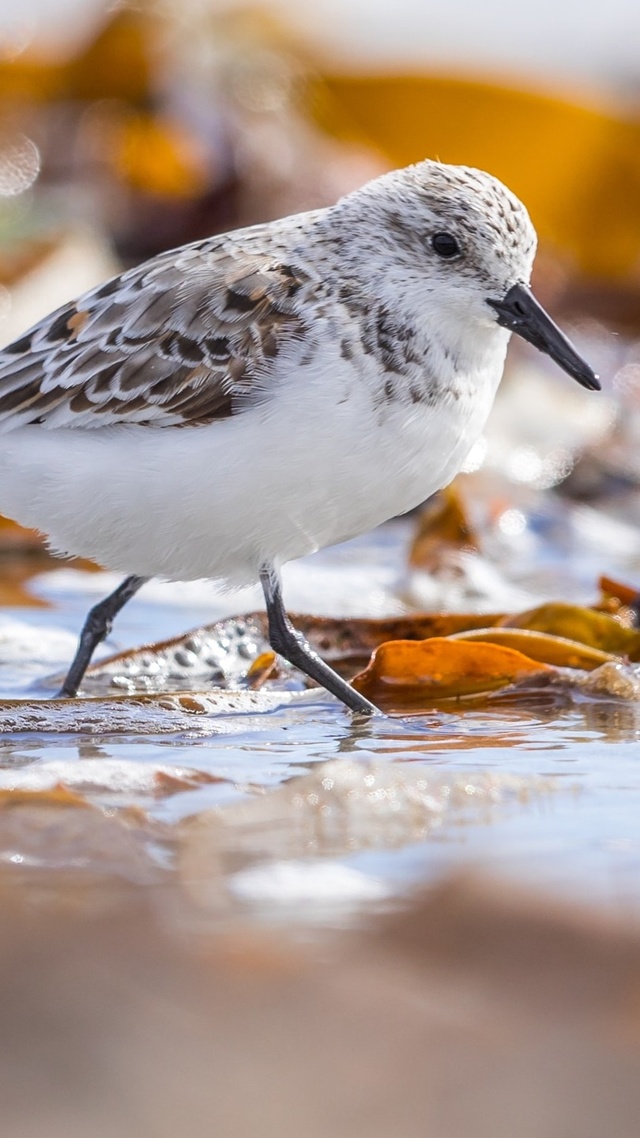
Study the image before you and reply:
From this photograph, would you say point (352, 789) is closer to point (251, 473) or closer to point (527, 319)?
point (251, 473)

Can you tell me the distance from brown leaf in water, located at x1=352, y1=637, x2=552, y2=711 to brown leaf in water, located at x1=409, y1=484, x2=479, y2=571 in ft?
5.01

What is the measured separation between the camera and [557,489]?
22.8 feet

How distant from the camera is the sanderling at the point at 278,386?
3432 millimetres

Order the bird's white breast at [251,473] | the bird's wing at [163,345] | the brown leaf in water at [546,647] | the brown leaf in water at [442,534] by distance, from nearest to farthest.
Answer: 1. the bird's white breast at [251,473]
2. the bird's wing at [163,345]
3. the brown leaf in water at [546,647]
4. the brown leaf in water at [442,534]

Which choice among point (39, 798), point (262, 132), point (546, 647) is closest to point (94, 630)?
point (546, 647)

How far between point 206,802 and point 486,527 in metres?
3.39

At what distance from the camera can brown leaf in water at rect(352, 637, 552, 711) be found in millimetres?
3662

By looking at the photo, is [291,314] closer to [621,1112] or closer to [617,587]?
[617,587]

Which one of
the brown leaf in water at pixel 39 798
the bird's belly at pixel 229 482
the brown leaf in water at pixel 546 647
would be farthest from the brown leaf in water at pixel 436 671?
the brown leaf in water at pixel 39 798

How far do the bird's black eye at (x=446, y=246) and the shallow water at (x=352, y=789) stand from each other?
1.08 meters

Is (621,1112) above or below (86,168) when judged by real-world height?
below

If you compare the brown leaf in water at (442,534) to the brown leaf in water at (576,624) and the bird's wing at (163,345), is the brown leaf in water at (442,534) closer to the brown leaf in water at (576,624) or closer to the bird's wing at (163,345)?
the brown leaf in water at (576,624)

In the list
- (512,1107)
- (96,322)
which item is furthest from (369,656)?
(512,1107)

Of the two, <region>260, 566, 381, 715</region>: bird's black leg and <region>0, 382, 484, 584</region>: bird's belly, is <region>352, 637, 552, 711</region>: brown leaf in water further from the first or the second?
<region>0, 382, 484, 584</region>: bird's belly
